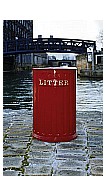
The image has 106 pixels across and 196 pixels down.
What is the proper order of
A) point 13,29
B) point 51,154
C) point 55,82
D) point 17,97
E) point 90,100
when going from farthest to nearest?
point 13,29, point 17,97, point 90,100, point 55,82, point 51,154

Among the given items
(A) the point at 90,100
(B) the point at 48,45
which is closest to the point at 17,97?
(A) the point at 90,100

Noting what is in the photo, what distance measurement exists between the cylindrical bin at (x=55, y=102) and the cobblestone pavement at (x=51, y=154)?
0.17 m

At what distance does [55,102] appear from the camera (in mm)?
4535

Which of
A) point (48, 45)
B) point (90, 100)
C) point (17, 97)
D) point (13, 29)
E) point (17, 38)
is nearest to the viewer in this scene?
point (90, 100)

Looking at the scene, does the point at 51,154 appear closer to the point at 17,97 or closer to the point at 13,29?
the point at 17,97

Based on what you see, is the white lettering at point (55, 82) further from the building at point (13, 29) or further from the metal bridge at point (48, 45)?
the building at point (13, 29)

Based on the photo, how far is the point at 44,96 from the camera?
459 cm

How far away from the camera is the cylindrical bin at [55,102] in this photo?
4.52 metres

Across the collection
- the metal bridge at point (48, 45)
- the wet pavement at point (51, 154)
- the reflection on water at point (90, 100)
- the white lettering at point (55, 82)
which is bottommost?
the wet pavement at point (51, 154)

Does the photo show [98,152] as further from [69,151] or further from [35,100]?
[35,100]

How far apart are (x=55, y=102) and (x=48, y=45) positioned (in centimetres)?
4044

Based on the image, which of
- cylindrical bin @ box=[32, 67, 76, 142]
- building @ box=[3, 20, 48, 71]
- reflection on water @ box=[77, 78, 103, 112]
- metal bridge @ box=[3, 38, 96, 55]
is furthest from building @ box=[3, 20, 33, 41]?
cylindrical bin @ box=[32, 67, 76, 142]

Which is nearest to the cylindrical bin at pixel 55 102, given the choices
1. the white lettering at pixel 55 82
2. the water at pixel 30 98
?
the white lettering at pixel 55 82

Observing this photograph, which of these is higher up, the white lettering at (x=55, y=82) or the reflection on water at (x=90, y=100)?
the white lettering at (x=55, y=82)
